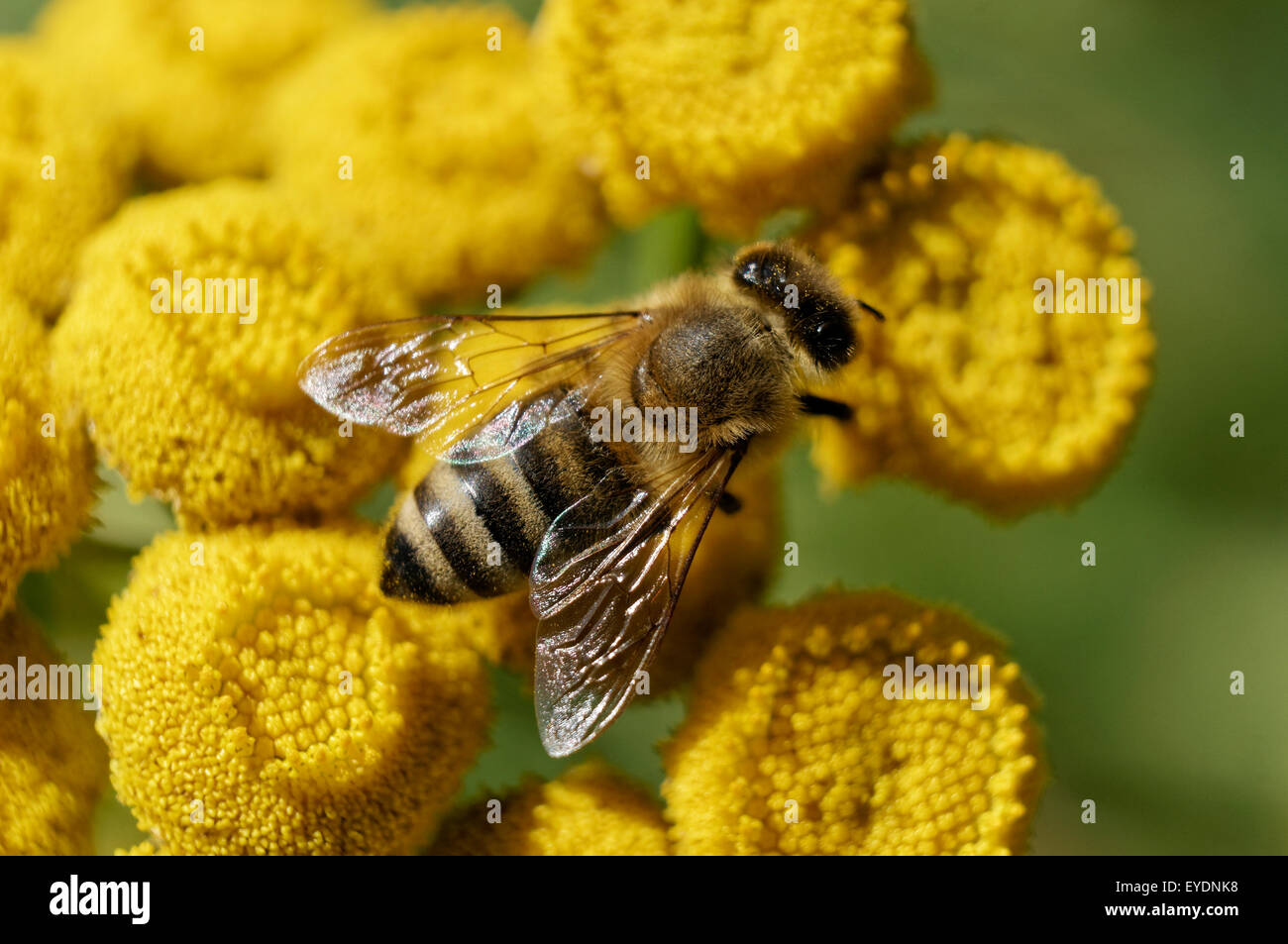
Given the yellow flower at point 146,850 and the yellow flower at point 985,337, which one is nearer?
the yellow flower at point 146,850

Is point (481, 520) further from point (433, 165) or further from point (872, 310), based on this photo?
point (433, 165)

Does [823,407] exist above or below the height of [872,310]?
below

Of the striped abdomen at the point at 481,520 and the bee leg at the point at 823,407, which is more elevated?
the bee leg at the point at 823,407

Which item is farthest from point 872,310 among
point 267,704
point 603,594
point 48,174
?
point 48,174

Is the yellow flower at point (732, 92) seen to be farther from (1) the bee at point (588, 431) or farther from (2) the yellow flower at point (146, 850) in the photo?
(2) the yellow flower at point (146, 850)

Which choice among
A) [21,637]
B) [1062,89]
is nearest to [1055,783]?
[1062,89]

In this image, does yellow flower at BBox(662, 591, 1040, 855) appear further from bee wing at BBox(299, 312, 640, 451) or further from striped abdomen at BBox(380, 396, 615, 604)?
bee wing at BBox(299, 312, 640, 451)

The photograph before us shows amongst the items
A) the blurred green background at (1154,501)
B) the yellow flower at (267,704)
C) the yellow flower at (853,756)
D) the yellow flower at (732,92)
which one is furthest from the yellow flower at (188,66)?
the yellow flower at (853,756)
